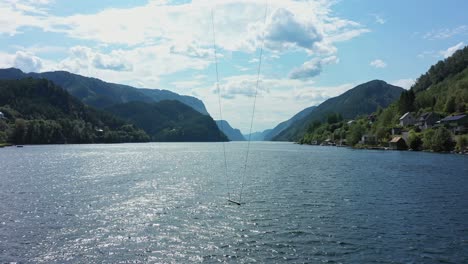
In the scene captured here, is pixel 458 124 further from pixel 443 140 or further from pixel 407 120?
pixel 407 120

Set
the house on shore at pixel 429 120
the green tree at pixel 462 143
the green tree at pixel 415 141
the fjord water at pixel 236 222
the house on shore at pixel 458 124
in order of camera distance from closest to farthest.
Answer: the fjord water at pixel 236 222, the green tree at pixel 462 143, the house on shore at pixel 458 124, the green tree at pixel 415 141, the house on shore at pixel 429 120

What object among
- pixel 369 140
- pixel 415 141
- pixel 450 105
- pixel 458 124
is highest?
pixel 450 105

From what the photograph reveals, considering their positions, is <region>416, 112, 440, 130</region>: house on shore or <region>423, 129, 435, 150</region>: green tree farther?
<region>416, 112, 440, 130</region>: house on shore

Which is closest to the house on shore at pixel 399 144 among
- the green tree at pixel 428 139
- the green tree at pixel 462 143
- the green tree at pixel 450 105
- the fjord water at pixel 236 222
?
the green tree at pixel 428 139

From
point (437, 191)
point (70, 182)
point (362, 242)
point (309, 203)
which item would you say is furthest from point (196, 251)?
point (70, 182)

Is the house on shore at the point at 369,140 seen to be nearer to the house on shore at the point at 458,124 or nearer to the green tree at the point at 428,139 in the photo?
the house on shore at the point at 458,124

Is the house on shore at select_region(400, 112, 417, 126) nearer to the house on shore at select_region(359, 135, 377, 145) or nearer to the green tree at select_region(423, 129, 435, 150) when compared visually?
the house on shore at select_region(359, 135, 377, 145)

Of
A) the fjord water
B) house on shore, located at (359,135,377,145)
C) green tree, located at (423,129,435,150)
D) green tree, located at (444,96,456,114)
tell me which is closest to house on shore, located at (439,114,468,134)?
green tree, located at (423,129,435,150)

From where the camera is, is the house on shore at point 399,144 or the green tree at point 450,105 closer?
the house on shore at point 399,144

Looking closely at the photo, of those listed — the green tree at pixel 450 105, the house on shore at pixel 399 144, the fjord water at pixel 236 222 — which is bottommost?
the fjord water at pixel 236 222

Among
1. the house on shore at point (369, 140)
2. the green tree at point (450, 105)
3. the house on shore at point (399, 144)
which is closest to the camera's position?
the house on shore at point (399, 144)

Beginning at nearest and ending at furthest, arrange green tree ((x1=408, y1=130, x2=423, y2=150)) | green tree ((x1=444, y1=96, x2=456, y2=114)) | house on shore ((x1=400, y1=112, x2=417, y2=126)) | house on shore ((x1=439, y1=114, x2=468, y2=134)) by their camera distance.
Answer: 1. house on shore ((x1=439, y1=114, x2=468, y2=134))
2. green tree ((x1=408, y1=130, x2=423, y2=150))
3. green tree ((x1=444, y1=96, x2=456, y2=114))
4. house on shore ((x1=400, y1=112, x2=417, y2=126))

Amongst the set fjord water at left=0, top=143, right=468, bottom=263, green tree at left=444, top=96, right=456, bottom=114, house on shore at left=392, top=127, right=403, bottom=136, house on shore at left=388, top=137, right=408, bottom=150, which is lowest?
fjord water at left=0, top=143, right=468, bottom=263

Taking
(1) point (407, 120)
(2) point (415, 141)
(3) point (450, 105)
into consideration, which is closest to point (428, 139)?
(2) point (415, 141)
